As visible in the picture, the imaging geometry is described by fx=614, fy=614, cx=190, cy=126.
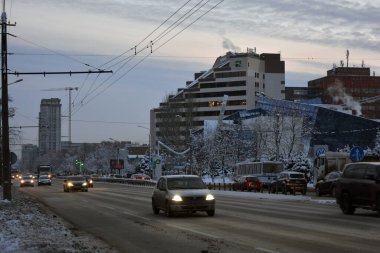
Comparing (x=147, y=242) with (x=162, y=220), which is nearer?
(x=147, y=242)

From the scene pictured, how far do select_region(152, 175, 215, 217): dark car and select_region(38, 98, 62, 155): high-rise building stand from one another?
175 ft

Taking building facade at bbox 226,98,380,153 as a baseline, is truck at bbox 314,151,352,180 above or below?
below

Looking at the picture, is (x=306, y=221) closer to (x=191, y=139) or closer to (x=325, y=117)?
(x=191, y=139)

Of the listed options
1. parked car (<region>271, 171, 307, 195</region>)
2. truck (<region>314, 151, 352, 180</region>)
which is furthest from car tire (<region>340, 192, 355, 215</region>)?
truck (<region>314, 151, 352, 180</region>)

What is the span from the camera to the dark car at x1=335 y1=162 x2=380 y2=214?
2194 cm

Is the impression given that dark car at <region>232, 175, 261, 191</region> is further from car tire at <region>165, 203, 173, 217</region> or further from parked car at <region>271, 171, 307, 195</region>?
car tire at <region>165, 203, 173, 217</region>

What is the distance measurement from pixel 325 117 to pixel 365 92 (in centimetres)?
7924

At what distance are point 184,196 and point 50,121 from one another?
3206 inches

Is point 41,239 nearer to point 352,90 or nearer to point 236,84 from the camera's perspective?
point 236,84

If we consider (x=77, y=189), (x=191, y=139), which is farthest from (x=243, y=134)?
(x=77, y=189)

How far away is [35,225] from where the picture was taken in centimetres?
1831

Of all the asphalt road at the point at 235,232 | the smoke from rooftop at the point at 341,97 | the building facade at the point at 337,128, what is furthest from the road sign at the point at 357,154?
the smoke from rooftop at the point at 341,97

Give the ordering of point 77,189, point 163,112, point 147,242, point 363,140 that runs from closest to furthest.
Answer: point 147,242 < point 77,189 < point 363,140 < point 163,112

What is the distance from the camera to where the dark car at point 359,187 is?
72.0 ft
